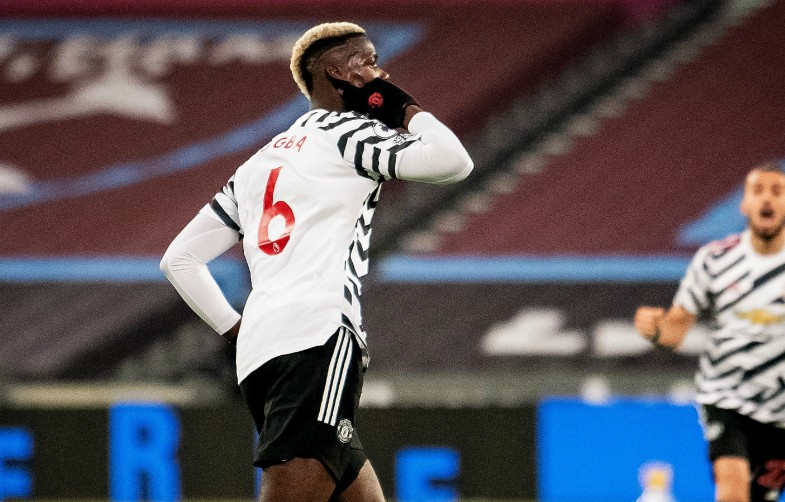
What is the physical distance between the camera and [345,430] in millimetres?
3154

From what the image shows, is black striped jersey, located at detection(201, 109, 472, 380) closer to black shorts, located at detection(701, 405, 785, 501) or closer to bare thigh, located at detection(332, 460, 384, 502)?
bare thigh, located at detection(332, 460, 384, 502)

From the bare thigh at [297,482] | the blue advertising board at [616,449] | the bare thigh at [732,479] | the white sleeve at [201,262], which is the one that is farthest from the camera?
the blue advertising board at [616,449]

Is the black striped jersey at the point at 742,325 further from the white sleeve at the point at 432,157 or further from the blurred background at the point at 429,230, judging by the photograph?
the blurred background at the point at 429,230

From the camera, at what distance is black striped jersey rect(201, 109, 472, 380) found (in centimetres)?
316

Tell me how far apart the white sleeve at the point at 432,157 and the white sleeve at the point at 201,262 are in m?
0.55

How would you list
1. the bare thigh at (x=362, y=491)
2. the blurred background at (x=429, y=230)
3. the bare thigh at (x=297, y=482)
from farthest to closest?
1. the blurred background at (x=429, y=230)
2. the bare thigh at (x=362, y=491)
3. the bare thigh at (x=297, y=482)

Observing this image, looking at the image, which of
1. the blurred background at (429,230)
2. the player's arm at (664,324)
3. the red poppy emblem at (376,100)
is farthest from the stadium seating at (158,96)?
the red poppy emblem at (376,100)

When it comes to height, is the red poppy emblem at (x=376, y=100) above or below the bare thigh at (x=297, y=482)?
above

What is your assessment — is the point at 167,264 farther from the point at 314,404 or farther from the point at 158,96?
the point at 158,96

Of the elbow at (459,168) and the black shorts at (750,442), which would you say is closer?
the elbow at (459,168)

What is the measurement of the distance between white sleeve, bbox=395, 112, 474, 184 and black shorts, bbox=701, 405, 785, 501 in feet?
6.67

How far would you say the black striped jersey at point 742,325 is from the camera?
4750 mm

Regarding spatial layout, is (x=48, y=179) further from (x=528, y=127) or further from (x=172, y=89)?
(x=528, y=127)

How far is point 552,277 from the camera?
9570mm
